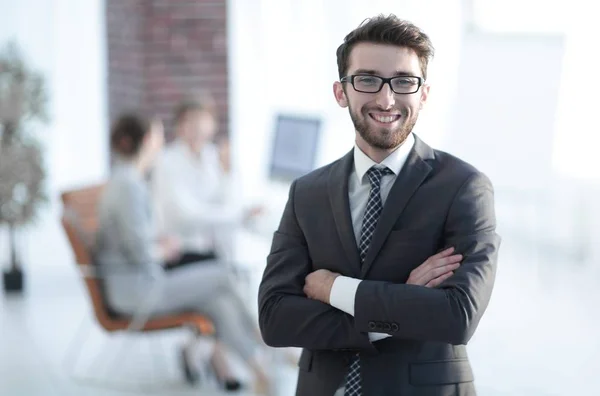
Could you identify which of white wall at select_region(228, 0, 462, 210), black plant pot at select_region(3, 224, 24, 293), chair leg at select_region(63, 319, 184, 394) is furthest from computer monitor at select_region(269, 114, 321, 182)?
black plant pot at select_region(3, 224, 24, 293)

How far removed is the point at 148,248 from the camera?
15.4 feet

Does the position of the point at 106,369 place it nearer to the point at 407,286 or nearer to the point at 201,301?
the point at 201,301

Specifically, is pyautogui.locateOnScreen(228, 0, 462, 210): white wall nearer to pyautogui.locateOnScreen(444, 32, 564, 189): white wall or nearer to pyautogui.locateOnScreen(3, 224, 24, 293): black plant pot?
pyautogui.locateOnScreen(444, 32, 564, 189): white wall

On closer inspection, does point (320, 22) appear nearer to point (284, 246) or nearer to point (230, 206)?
point (230, 206)

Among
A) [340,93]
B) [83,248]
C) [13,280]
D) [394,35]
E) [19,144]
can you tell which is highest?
[394,35]

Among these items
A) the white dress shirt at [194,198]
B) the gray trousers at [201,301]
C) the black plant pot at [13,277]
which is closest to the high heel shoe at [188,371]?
the gray trousers at [201,301]

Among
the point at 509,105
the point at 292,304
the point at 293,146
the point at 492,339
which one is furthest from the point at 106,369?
the point at 292,304

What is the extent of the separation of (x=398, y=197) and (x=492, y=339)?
12.4 ft

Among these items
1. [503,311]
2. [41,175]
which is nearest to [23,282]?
[41,175]

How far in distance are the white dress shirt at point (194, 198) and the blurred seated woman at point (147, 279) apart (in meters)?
0.53

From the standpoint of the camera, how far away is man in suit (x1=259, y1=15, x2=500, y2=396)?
189 centimetres

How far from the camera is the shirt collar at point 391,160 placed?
6.53ft

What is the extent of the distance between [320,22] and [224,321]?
2.63 metres

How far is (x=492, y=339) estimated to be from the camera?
5523mm
